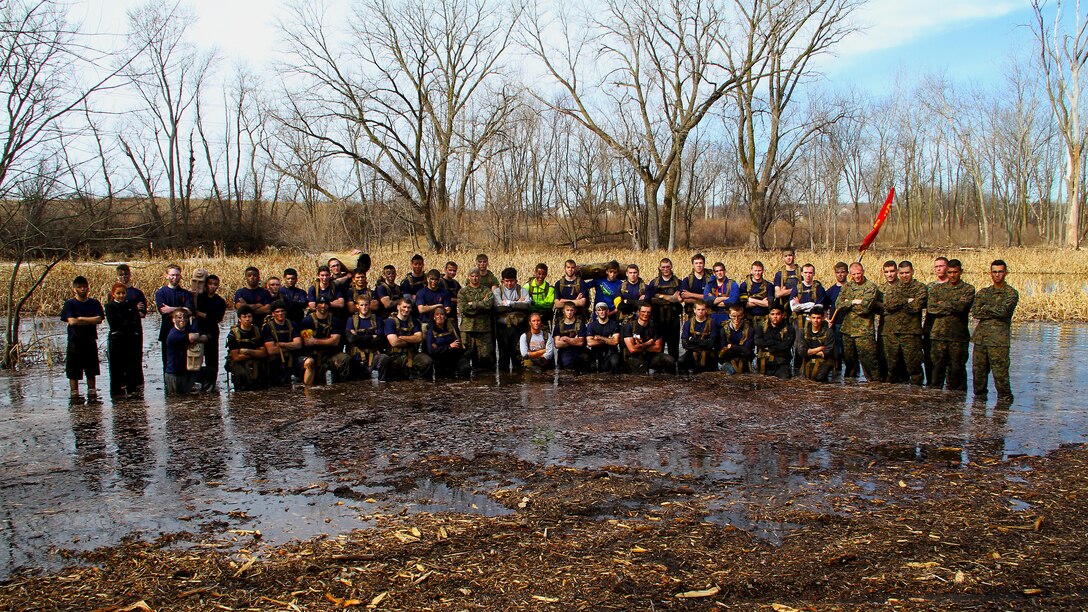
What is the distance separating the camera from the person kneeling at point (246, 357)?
31.8 ft

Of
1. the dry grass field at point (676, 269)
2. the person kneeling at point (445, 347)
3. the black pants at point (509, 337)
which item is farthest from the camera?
the dry grass field at point (676, 269)

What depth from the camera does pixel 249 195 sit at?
45.0 metres

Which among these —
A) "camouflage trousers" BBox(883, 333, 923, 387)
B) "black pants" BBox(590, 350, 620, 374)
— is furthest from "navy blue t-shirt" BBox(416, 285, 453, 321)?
"camouflage trousers" BBox(883, 333, 923, 387)

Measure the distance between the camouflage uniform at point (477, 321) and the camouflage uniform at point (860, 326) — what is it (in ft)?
16.2

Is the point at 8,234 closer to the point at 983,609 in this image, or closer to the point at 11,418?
the point at 11,418

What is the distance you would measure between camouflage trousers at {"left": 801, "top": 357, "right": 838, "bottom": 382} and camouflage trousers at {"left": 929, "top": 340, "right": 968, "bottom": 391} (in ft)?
4.13

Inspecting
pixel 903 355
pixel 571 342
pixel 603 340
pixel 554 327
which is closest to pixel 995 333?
pixel 903 355

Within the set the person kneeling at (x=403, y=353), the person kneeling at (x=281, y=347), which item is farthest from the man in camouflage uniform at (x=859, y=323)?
the person kneeling at (x=281, y=347)

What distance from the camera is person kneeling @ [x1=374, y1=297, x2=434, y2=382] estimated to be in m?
10.3

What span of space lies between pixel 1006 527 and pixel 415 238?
3381 cm

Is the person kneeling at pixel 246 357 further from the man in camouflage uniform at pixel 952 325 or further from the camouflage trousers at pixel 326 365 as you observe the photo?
the man in camouflage uniform at pixel 952 325

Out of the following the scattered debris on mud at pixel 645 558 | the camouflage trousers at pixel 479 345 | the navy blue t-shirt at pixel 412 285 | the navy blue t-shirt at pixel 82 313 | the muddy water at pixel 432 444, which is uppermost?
the navy blue t-shirt at pixel 412 285

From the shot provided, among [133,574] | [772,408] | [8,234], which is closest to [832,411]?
[772,408]

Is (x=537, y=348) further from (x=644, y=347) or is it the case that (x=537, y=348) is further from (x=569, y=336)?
(x=644, y=347)
